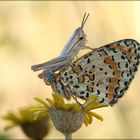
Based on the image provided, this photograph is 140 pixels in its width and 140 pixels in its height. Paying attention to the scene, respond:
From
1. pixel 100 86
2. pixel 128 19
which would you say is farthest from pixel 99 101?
pixel 128 19

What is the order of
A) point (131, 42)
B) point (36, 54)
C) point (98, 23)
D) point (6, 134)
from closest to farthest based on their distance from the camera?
point (131, 42) → point (6, 134) → point (98, 23) → point (36, 54)

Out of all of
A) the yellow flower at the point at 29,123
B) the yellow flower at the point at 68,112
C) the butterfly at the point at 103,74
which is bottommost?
the yellow flower at the point at 29,123

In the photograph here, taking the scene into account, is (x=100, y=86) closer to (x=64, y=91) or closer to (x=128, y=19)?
(x=64, y=91)

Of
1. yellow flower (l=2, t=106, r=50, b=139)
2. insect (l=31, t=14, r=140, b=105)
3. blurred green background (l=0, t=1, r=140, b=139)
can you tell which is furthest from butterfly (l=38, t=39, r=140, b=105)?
blurred green background (l=0, t=1, r=140, b=139)

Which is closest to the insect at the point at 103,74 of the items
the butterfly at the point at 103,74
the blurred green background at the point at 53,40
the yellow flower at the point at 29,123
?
the butterfly at the point at 103,74

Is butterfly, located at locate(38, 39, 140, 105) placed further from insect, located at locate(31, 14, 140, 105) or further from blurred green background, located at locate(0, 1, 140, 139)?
blurred green background, located at locate(0, 1, 140, 139)

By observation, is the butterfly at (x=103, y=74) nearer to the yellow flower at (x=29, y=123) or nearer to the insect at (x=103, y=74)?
the insect at (x=103, y=74)
